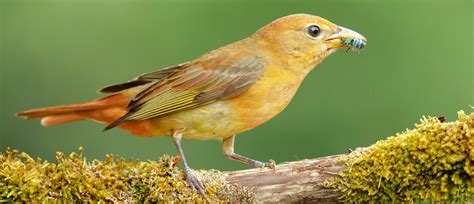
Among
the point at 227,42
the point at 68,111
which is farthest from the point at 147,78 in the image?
the point at 227,42

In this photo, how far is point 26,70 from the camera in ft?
33.8

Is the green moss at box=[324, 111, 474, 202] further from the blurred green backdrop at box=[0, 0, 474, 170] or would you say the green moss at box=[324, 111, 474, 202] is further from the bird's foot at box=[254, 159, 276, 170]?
the blurred green backdrop at box=[0, 0, 474, 170]

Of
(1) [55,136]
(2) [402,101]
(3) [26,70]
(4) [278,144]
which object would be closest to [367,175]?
(4) [278,144]

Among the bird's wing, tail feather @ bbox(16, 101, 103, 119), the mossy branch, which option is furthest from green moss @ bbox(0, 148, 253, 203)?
tail feather @ bbox(16, 101, 103, 119)

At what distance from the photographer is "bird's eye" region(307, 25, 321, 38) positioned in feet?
19.6

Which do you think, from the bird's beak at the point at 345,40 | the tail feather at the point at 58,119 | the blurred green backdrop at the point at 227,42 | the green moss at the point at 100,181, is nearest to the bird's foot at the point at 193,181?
the green moss at the point at 100,181

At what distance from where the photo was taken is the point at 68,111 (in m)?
6.06

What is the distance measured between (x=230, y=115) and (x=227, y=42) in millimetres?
3694

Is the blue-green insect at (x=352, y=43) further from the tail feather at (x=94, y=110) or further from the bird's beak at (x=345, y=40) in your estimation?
the tail feather at (x=94, y=110)

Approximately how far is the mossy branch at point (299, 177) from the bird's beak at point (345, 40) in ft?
4.54

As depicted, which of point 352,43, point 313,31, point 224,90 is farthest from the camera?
point 313,31

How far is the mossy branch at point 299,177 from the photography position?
4.22m

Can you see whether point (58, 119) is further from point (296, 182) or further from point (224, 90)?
point (296, 182)

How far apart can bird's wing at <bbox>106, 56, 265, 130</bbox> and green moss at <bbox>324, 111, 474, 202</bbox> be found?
1.30 meters
